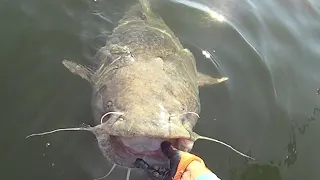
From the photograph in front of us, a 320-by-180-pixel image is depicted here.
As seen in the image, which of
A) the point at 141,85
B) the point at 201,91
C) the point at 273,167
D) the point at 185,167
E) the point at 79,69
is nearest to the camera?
the point at 185,167

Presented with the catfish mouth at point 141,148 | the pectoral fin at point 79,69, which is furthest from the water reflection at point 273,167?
the pectoral fin at point 79,69

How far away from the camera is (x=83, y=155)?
3.87m

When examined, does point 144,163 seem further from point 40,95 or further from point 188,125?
point 40,95

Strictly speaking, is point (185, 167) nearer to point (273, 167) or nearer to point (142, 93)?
point (142, 93)

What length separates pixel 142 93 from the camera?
3.19 m

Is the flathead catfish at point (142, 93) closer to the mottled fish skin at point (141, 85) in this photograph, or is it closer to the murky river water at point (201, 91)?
the mottled fish skin at point (141, 85)

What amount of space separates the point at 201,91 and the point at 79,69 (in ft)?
3.82

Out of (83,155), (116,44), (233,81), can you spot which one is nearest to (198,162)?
(83,155)

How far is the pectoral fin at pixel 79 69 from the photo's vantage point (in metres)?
4.06

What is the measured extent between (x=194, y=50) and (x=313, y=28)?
211cm

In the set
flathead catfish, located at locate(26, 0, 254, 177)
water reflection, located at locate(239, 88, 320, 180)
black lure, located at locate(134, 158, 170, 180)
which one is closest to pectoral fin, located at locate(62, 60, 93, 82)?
flathead catfish, located at locate(26, 0, 254, 177)

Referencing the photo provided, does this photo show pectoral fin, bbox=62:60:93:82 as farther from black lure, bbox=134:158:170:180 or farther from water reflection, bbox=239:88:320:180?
water reflection, bbox=239:88:320:180

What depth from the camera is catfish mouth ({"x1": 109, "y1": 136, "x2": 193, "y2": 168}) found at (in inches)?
113

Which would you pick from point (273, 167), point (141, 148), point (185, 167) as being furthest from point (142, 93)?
point (273, 167)
